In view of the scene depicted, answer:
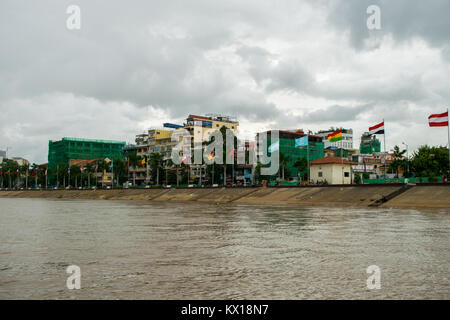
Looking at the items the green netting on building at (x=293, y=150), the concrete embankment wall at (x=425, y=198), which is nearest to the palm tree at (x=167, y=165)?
the green netting on building at (x=293, y=150)

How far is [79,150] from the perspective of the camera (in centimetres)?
18762

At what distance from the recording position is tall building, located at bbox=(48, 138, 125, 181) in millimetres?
183500

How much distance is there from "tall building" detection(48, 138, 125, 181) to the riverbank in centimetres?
9704

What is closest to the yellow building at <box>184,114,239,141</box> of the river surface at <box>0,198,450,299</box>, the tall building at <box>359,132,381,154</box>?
the tall building at <box>359,132,381,154</box>

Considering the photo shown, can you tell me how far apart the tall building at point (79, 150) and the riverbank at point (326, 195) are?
3820 inches

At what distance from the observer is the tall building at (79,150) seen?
183500 millimetres

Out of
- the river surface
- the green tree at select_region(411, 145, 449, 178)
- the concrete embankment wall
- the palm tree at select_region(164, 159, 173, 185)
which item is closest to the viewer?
the river surface

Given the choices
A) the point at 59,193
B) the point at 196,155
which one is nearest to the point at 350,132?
the point at 196,155

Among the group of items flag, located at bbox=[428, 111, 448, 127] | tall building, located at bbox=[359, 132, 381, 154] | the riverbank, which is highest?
tall building, located at bbox=[359, 132, 381, 154]

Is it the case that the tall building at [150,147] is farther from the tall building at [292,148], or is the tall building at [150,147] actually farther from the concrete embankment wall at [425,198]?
the concrete embankment wall at [425,198]

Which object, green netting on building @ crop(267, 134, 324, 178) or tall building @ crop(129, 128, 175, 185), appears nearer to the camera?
green netting on building @ crop(267, 134, 324, 178)

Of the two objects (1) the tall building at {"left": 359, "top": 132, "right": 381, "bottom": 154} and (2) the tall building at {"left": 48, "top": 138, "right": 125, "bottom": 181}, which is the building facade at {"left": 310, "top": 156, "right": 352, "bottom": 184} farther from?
(2) the tall building at {"left": 48, "top": 138, "right": 125, "bottom": 181}

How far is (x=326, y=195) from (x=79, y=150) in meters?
150
